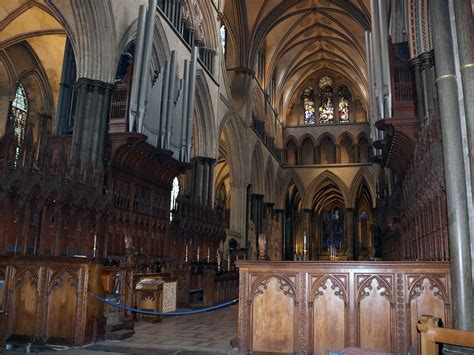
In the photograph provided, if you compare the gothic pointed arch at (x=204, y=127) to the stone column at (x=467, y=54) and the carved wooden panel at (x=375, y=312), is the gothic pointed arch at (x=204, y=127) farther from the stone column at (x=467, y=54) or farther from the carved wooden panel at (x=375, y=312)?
the carved wooden panel at (x=375, y=312)

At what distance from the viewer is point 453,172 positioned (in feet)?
15.2

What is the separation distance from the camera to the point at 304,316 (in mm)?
4555

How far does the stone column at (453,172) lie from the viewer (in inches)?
164

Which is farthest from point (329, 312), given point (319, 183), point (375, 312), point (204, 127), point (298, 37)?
point (319, 183)

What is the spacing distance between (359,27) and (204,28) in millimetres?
10910

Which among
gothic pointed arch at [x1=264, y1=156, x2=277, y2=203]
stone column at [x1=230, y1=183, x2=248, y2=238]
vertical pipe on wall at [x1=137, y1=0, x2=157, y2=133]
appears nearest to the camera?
vertical pipe on wall at [x1=137, y1=0, x2=157, y2=133]

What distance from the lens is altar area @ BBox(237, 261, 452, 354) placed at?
4.38m

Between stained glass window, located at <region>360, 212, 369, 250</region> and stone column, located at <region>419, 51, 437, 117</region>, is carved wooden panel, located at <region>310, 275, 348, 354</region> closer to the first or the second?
stone column, located at <region>419, 51, 437, 117</region>

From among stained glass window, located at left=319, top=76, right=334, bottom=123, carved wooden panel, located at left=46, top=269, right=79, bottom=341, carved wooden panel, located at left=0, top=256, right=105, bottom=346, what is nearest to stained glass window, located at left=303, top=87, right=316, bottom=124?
stained glass window, located at left=319, top=76, right=334, bottom=123

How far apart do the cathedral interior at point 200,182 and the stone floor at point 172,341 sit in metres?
0.06

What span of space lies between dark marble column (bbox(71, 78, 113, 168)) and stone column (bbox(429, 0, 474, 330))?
6854 millimetres

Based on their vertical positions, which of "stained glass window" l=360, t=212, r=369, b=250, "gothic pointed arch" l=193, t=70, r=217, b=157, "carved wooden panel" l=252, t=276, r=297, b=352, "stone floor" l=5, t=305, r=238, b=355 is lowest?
"stone floor" l=5, t=305, r=238, b=355

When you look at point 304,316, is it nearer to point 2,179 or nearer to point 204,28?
point 2,179

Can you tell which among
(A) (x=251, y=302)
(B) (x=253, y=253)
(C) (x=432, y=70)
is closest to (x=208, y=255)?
(B) (x=253, y=253)
